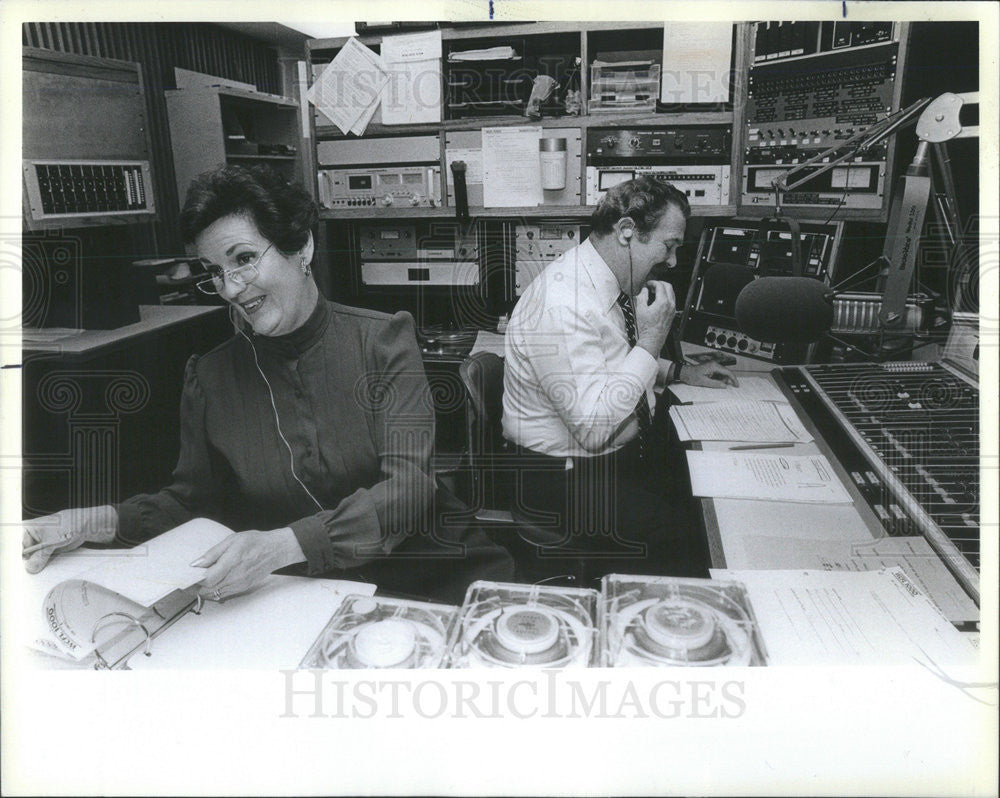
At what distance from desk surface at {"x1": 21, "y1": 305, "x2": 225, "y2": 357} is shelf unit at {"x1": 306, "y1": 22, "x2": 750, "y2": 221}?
82 cm

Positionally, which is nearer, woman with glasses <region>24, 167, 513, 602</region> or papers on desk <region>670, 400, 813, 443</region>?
woman with glasses <region>24, 167, 513, 602</region>

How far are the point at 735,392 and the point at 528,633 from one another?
4.03 ft

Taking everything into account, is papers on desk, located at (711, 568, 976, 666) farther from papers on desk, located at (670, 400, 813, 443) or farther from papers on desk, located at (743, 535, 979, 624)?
papers on desk, located at (670, 400, 813, 443)

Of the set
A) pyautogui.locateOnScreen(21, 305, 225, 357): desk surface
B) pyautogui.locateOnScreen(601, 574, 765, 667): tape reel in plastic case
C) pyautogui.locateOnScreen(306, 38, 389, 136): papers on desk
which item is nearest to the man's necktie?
pyautogui.locateOnScreen(601, 574, 765, 667): tape reel in plastic case

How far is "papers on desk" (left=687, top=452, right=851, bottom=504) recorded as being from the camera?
3.94ft

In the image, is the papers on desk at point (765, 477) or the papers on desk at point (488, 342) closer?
the papers on desk at point (765, 477)

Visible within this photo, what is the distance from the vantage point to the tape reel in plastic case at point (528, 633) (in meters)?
0.80

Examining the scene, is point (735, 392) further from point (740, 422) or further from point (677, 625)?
point (677, 625)

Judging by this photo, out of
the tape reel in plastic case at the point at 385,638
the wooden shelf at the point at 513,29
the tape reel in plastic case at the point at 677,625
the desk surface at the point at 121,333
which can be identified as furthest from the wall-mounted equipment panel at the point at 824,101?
the desk surface at the point at 121,333

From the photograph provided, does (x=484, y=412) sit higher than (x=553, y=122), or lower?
lower

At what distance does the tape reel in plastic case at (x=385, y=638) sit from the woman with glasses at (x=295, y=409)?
1.22ft

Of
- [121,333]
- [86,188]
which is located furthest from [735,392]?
[86,188]

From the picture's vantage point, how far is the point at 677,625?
0.82m

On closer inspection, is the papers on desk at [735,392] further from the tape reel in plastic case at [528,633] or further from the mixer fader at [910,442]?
the tape reel in plastic case at [528,633]
